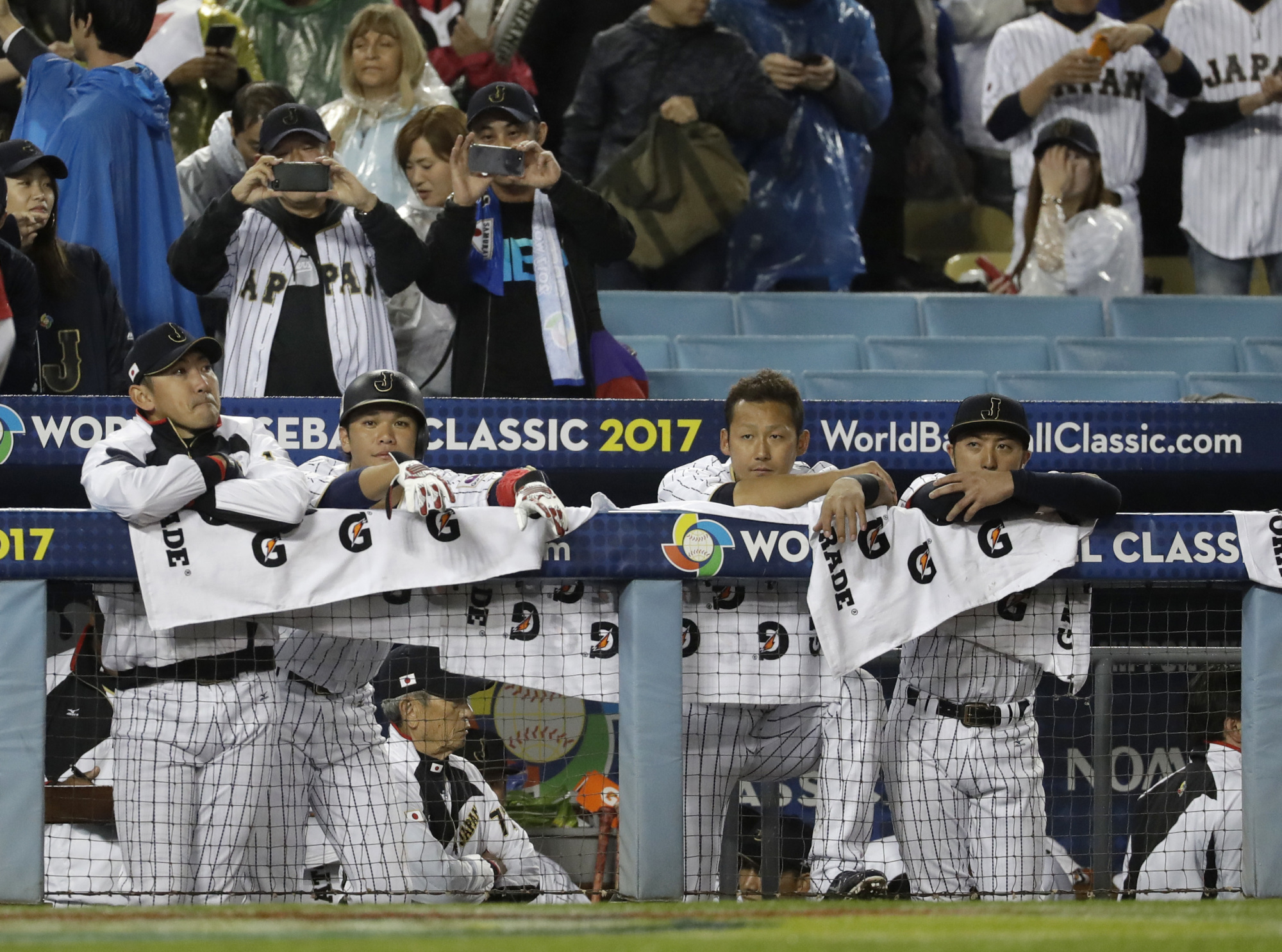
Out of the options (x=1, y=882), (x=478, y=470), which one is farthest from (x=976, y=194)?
(x=1, y=882)

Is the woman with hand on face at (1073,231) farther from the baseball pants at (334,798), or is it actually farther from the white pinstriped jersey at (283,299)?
the baseball pants at (334,798)

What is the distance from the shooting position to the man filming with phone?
532cm

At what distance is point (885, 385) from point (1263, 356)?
188cm

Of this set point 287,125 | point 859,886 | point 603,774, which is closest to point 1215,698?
point 859,886

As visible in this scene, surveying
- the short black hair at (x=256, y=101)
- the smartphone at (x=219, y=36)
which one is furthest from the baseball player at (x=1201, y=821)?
the smartphone at (x=219, y=36)

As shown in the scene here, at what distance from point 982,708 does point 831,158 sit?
12.9 feet

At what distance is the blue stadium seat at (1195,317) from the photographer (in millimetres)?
7426

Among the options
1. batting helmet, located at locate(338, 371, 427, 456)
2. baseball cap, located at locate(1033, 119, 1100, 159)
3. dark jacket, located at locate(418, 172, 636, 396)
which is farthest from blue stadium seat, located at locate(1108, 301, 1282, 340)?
batting helmet, located at locate(338, 371, 427, 456)

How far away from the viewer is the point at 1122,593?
4.70 m

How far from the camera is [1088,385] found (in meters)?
6.58

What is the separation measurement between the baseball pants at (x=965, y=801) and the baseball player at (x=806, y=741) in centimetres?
14

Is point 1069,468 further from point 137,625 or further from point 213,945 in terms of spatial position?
Result: point 213,945

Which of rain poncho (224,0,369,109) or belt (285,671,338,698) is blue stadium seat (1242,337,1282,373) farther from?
belt (285,671,338,698)

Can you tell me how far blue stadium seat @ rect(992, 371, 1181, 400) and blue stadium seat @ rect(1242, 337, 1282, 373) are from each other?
2.20 feet
